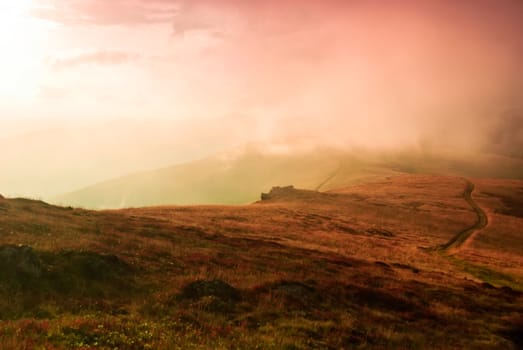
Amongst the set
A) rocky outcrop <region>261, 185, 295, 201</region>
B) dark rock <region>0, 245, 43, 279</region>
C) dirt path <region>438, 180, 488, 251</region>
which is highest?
rocky outcrop <region>261, 185, 295, 201</region>

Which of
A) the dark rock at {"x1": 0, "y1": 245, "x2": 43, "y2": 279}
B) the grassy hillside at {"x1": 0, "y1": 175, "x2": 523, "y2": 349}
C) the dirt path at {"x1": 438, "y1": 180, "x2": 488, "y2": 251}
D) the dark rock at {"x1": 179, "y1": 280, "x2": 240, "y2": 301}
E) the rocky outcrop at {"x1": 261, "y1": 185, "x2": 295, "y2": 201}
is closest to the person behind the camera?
the grassy hillside at {"x1": 0, "y1": 175, "x2": 523, "y2": 349}

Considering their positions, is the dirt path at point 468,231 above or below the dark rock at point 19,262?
below

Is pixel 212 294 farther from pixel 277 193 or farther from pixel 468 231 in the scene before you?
pixel 277 193

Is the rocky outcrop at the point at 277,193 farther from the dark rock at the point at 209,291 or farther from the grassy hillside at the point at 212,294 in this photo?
the dark rock at the point at 209,291

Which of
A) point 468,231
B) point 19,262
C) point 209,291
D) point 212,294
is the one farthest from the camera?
point 468,231

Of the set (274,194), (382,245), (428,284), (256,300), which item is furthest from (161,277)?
(274,194)

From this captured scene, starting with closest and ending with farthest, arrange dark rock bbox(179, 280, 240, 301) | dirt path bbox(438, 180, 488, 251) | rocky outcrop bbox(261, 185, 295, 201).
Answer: dark rock bbox(179, 280, 240, 301), dirt path bbox(438, 180, 488, 251), rocky outcrop bbox(261, 185, 295, 201)

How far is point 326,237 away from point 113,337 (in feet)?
188

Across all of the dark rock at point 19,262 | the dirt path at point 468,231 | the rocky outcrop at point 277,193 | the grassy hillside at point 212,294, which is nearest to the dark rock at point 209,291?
the grassy hillside at point 212,294

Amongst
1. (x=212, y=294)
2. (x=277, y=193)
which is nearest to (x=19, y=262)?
(x=212, y=294)

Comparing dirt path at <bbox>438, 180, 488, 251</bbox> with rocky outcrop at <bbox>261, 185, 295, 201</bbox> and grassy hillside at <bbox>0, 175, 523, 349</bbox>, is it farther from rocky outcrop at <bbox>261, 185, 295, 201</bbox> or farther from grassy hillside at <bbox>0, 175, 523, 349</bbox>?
rocky outcrop at <bbox>261, 185, 295, 201</bbox>

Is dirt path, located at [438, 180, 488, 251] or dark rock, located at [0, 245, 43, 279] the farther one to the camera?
dirt path, located at [438, 180, 488, 251]

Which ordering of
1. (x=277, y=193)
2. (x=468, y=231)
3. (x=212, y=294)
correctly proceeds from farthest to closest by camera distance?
(x=277, y=193) < (x=468, y=231) < (x=212, y=294)

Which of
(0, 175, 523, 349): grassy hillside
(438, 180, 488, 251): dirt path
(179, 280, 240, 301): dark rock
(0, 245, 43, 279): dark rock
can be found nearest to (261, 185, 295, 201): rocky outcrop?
(438, 180, 488, 251): dirt path
